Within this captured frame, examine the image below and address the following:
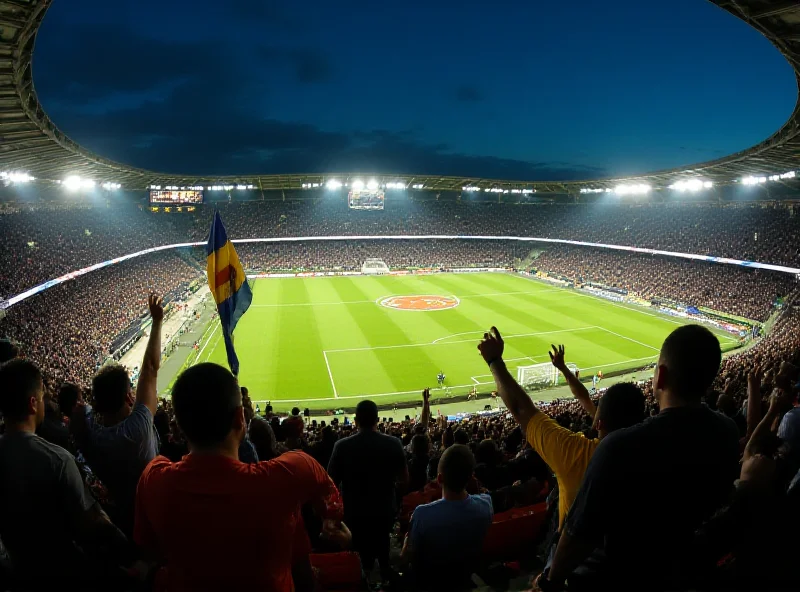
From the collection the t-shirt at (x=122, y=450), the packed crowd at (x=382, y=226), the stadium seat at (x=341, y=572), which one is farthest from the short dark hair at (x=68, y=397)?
the packed crowd at (x=382, y=226)

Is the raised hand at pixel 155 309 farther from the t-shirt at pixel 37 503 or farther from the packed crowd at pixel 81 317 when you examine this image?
the packed crowd at pixel 81 317

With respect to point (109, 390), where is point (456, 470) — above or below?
below

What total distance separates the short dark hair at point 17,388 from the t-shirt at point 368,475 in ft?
8.86

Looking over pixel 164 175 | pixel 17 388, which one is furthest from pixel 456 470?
pixel 164 175

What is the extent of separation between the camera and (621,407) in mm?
3682

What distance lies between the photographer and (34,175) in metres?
45.0

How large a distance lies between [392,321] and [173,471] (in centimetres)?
4135

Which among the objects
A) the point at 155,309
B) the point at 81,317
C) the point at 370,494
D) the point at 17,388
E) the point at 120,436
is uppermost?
the point at 155,309

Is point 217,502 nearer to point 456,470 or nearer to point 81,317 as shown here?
point 456,470

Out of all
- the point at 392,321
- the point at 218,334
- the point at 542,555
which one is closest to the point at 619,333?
the point at 392,321

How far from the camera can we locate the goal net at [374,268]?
234ft

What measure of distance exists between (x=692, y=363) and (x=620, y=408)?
3.16ft

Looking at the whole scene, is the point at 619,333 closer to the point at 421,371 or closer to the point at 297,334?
the point at 421,371

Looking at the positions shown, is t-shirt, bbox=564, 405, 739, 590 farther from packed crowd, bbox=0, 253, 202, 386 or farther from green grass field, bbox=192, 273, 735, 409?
green grass field, bbox=192, 273, 735, 409
